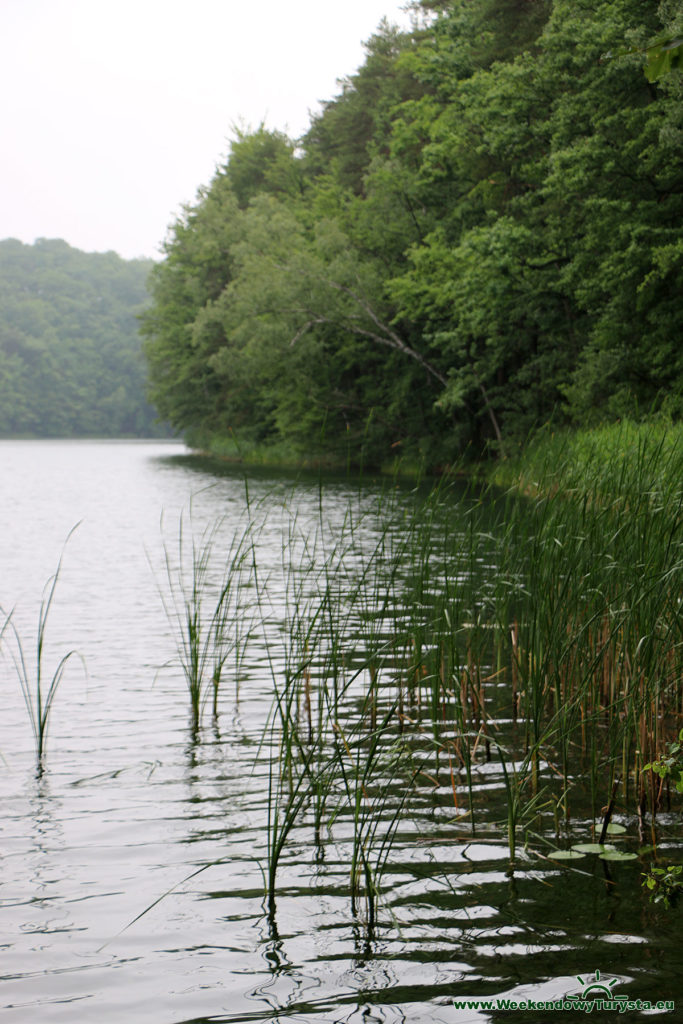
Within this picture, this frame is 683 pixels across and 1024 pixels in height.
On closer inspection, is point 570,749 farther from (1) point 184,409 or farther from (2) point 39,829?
(1) point 184,409

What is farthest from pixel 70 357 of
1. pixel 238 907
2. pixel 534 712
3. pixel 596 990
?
pixel 596 990

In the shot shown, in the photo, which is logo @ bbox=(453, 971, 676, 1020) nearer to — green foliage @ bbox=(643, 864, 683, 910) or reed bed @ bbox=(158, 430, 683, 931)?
green foliage @ bbox=(643, 864, 683, 910)

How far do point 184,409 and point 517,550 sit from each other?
53.4m

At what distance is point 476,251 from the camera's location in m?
24.5

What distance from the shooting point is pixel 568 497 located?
587 centimetres

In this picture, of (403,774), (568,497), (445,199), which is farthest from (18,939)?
(445,199)

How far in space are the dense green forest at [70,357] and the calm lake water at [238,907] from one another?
320 ft

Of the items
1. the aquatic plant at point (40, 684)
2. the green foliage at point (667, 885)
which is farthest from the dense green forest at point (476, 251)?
the aquatic plant at point (40, 684)

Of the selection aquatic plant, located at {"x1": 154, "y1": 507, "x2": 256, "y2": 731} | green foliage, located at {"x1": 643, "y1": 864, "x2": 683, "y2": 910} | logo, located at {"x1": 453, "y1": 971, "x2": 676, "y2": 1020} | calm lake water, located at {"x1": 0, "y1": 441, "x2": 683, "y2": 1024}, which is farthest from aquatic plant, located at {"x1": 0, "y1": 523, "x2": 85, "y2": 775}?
green foliage, located at {"x1": 643, "y1": 864, "x2": 683, "y2": 910}

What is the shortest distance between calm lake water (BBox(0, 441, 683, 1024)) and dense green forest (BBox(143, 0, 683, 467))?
276 centimetres

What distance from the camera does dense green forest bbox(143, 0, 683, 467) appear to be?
61.1 ft

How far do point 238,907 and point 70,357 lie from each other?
11754cm

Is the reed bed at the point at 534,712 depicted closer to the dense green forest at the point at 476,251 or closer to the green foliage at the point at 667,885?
the green foliage at the point at 667,885

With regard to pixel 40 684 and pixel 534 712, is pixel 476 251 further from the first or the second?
pixel 534 712
